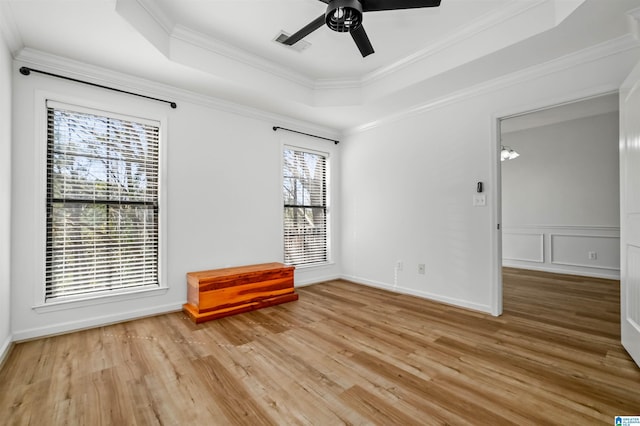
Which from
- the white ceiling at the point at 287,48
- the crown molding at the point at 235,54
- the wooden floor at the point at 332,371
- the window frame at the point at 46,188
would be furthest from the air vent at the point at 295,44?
the wooden floor at the point at 332,371

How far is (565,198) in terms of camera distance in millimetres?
5613

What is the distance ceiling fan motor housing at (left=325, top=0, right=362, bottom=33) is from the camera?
195cm

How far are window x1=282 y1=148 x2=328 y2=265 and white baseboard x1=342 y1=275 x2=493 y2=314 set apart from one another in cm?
73

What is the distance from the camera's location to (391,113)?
4.28 metres

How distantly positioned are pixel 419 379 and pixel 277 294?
214 cm

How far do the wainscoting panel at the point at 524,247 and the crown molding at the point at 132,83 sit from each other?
5.20 meters

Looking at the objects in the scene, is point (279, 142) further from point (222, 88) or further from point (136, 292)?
point (136, 292)

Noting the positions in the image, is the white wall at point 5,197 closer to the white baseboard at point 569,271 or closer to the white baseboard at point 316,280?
the white baseboard at point 316,280

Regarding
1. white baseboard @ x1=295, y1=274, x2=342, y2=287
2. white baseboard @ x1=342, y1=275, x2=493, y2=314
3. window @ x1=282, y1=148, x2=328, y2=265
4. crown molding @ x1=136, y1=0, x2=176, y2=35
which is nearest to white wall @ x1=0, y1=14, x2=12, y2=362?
crown molding @ x1=136, y1=0, x2=176, y2=35

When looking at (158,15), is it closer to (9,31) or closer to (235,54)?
(235,54)

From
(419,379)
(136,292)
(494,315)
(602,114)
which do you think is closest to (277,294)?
(136,292)

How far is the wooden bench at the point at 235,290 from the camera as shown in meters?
3.16

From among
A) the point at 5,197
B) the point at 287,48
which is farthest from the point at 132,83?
the point at 287,48

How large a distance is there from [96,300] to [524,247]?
23.7ft
